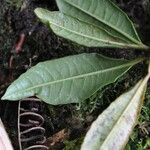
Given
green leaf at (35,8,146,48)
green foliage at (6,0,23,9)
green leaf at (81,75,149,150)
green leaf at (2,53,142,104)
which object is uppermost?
green foliage at (6,0,23,9)

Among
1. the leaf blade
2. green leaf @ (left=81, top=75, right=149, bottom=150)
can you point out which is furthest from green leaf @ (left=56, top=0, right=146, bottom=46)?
green leaf @ (left=81, top=75, right=149, bottom=150)

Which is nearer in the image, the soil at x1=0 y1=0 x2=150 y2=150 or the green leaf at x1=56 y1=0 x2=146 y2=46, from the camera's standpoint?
the green leaf at x1=56 y1=0 x2=146 y2=46

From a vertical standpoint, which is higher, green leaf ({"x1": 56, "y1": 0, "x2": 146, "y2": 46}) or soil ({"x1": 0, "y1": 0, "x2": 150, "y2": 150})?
green leaf ({"x1": 56, "y1": 0, "x2": 146, "y2": 46})

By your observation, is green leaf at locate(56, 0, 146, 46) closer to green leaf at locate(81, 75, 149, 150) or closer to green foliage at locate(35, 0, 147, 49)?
green foliage at locate(35, 0, 147, 49)

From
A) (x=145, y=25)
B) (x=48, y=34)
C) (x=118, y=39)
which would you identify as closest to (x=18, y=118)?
(x=48, y=34)

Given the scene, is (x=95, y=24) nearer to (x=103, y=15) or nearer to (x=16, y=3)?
(x=103, y=15)

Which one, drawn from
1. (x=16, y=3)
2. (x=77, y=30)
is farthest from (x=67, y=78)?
(x=16, y=3)
